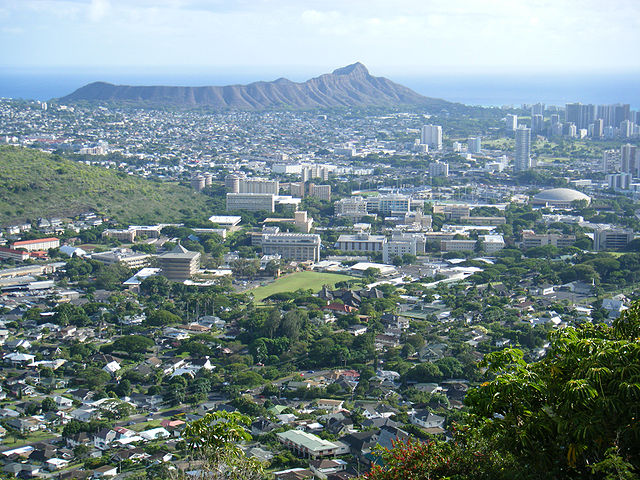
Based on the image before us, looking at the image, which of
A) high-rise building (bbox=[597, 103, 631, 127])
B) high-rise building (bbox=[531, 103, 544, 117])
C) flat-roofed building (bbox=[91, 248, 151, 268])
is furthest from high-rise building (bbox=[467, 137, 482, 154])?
flat-roofed building (bbox=[91, 248, 151, 268])

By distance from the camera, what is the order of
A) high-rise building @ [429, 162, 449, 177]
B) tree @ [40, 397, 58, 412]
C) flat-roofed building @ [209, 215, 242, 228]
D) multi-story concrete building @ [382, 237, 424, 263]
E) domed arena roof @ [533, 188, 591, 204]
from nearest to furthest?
1. tree @ [40, 397, 58, 412]
2. multi-story concrete building @ [382, 237, 424, 263]
3. flat-roofed building @ [209, 215, 242, 228]
4. domed arena roof @ [533, 188, 591, 204]
5. high-rise building @ [429, 162, 449, 177]

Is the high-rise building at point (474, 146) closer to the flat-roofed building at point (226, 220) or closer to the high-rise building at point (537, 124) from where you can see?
the high-rise building at point (537, 124)

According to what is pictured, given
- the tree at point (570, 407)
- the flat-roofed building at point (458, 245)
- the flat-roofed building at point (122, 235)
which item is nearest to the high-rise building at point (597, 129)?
the flat-roofed building at point (458, 245)

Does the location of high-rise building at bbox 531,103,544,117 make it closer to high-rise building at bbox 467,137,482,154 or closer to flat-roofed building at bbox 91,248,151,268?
high-rise building at bbox 467,137,482,154

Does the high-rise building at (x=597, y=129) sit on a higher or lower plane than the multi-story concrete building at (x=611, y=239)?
higher

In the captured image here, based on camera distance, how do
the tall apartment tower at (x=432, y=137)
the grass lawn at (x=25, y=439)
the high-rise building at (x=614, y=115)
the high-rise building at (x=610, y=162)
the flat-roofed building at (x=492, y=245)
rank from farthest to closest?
the high-rise building at (x=614, y=115) < the tall apartment tower at (x=432, y=137) < the high-rise building at (x=610, y=162) < the flat-roofed building at (x=492, y=245) < the grass lawn at (x=25, y=439)

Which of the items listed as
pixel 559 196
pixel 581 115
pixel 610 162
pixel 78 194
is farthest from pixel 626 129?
pixel 78 194
